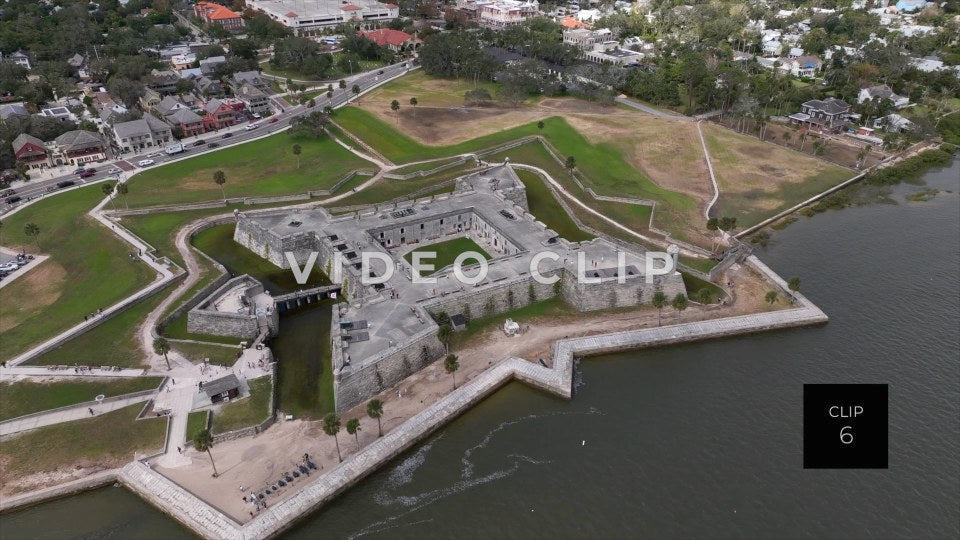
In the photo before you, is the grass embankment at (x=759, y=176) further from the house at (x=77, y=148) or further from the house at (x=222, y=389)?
the house at (x=77, y=148)

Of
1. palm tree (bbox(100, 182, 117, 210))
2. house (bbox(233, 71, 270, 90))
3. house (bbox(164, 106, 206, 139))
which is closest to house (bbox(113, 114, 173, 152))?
house (bbox(164, 106, 206, 139))

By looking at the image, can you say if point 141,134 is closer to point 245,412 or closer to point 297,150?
point 297,150

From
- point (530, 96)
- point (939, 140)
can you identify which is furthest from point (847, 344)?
point (530, 96)

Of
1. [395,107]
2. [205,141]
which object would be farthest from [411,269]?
[205,141]

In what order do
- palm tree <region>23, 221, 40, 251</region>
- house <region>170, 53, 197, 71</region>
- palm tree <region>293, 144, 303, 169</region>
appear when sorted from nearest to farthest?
palm tree <region>23, 221, 40, 251</region> < palm tree <region>293, 144, 303, 169</region> < house <region>170, 53, 197, 71</region>

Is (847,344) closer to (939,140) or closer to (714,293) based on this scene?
(714,293)

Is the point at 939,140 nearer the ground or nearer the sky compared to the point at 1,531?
nearer the sky

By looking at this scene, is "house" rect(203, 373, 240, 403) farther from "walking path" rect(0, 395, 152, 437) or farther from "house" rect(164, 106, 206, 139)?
"house" rect(164, 106, 206, 139)
